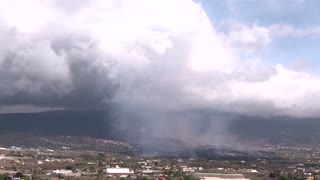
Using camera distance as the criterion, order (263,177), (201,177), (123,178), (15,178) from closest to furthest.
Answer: (15,178)
(123,178)
(201,177)
(263,177)

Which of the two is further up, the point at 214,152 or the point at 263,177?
the point at 214,152

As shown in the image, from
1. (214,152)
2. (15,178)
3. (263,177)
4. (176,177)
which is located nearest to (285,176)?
(263,177)

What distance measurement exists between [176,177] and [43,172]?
2388 centimetres

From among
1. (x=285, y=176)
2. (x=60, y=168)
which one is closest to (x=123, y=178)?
(x=60, y=168)

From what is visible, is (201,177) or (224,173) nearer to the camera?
(201,177)

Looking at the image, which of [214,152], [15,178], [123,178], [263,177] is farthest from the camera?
[214,152]

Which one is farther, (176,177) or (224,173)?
(224,173)

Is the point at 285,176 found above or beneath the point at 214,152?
beneath

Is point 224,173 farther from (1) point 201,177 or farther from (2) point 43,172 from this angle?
(2) point 43,172

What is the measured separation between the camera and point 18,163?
11750 cm

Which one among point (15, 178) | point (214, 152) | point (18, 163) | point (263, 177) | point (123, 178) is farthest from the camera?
point (214, 152)

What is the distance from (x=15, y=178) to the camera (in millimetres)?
82750

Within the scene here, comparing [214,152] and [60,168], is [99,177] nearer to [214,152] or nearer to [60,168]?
[60,168]

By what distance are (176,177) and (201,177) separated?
580cm
